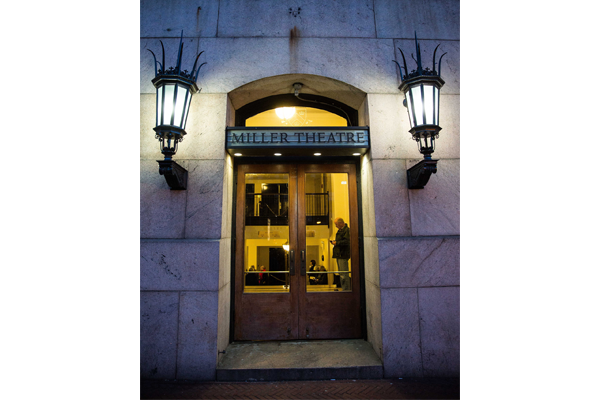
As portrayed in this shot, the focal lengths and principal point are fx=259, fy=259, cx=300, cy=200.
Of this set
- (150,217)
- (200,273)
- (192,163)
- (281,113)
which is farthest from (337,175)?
(150,217)

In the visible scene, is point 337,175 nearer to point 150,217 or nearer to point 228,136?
point 228,136

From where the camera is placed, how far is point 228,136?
13.9ft

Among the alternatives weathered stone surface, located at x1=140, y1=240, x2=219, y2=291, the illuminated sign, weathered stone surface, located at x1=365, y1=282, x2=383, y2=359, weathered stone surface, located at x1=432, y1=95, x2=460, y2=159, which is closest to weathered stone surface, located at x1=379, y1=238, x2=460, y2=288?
weathered stone surface, located at x1=365, y1=282, x2=383, y2=359

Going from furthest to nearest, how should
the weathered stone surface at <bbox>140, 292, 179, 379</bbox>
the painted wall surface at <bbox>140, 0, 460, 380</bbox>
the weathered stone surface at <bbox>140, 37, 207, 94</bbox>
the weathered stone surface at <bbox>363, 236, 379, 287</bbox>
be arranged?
the weathered stone surface at <bbox>140, 37, 207, 94</bbox>, the weathered stone surface at <bbox>363, 236, 379, 287</bbox>, the painted wall surface at <bbox>140, 0, 460, 380</bbox>, the weathered stone surface at <bbox>140, 292, 179, 379</bbox>

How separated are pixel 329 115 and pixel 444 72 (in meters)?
2.14

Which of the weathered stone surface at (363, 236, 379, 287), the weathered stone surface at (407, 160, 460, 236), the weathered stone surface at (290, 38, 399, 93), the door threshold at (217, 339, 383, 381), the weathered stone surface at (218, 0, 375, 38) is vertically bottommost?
the door threshold at (217, 339, 383, 381)

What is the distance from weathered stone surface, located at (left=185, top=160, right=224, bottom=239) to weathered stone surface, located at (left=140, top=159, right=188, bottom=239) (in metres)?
0.12

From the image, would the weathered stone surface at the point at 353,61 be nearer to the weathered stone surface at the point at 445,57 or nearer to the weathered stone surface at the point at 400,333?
the weathered stone surface at the point at 445,57

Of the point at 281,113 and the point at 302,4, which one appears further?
the point at 281,113

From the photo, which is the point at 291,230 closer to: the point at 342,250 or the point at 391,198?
the point at 342,250

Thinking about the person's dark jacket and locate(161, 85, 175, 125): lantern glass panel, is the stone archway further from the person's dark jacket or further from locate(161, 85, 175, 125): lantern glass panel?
locate(161, 85, 175, 125): lantern glass panel

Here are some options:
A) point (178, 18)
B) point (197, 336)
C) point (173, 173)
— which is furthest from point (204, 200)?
point (178, 18)

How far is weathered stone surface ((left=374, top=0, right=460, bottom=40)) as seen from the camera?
4613 millimetres

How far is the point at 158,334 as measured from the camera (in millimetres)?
3701
